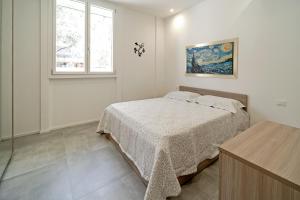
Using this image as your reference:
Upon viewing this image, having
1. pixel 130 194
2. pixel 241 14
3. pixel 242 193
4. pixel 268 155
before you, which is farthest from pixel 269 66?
pixel 130 194

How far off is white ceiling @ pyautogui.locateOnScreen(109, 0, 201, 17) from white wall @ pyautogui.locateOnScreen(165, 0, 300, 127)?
1.02 ft

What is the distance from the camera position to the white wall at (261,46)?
89.8 inches

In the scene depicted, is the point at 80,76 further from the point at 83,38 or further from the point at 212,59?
the point at 212,59

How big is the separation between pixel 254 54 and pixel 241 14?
0.79 m

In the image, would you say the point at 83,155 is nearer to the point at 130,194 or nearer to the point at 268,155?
the point at 130,194

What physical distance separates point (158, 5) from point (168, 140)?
11.4ft

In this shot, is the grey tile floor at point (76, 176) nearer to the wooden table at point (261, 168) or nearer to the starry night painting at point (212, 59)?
the wooden table at point (261, 168)

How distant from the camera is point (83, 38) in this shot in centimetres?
344

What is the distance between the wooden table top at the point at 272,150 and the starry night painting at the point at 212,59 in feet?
6.15

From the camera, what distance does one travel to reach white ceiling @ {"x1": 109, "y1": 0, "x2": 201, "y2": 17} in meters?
3.56

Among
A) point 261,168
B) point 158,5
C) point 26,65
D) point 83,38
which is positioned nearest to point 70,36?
point 83,38

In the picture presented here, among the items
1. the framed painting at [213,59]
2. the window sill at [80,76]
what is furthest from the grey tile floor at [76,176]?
the framed painting at [213,59]

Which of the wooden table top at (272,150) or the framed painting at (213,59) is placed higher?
the framed painting at (213,59)

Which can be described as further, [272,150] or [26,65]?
[26,65]
